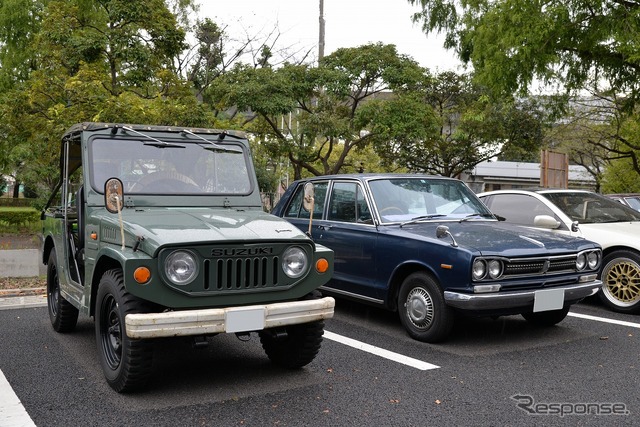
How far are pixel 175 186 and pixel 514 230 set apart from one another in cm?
348

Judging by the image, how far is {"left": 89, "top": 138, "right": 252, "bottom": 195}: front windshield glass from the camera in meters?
5.37

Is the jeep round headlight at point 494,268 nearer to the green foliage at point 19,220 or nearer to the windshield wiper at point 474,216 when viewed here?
the windshield wiper at point 474,216

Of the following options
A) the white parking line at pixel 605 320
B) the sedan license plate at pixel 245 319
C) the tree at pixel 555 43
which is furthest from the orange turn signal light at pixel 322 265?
the tree at pixel 555 43

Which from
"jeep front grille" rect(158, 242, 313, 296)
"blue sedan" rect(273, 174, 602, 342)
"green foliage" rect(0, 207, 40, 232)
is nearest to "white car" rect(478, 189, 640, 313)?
"blue sedan" rect(273, 174, 602, 342)

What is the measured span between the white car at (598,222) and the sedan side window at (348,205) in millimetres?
2044

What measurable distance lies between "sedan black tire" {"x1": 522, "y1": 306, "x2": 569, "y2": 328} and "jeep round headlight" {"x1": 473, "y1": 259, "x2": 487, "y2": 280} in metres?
1.43

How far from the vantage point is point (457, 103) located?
2391cm

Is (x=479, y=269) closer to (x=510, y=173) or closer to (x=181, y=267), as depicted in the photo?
(x=181, y=267)

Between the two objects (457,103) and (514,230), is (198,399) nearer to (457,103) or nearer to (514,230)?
(514,230)

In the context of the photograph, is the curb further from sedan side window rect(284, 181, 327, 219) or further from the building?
the building

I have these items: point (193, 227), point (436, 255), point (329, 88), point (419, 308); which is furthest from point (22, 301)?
point (329, 88)

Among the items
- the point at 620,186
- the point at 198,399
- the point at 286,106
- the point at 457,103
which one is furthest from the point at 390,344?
the point at 620,186

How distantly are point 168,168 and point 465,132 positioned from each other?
759 inches

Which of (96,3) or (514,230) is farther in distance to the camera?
(96,3)
